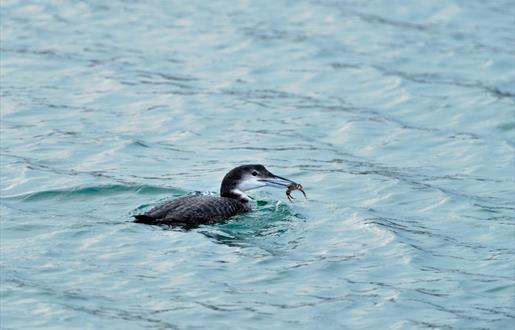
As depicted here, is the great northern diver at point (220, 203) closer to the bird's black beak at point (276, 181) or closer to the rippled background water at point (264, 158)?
the bird's black beak at point (276, 181)

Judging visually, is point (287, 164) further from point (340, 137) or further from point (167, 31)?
point (167, 31)

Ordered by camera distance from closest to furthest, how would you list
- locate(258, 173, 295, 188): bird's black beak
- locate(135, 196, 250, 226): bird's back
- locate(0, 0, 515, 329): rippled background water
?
locate(0, 0, 515, 329): rippled background water
locate(135, 196, 250, 226): bird's back
locate(258, 173, 295, 188): bird's black beak

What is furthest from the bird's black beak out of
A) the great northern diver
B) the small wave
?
the small wave

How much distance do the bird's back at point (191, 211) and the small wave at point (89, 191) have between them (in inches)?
40.7

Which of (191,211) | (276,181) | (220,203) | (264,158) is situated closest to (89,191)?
(220,203)

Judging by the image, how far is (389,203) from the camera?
649 inches

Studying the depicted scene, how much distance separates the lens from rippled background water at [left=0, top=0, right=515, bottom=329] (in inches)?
512

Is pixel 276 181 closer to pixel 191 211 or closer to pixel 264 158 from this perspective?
pixel 191 211

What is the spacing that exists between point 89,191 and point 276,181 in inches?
85.1

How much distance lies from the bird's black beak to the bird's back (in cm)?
51

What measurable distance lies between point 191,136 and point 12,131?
7.76 ft

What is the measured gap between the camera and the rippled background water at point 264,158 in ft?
42.7

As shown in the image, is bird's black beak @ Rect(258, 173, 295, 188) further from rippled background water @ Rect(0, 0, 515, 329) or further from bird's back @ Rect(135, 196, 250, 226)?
bird's back @ Rect(135, 196, 250, 226)

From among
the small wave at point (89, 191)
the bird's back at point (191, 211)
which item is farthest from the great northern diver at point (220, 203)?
the small wave at point (89, 191)
